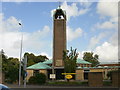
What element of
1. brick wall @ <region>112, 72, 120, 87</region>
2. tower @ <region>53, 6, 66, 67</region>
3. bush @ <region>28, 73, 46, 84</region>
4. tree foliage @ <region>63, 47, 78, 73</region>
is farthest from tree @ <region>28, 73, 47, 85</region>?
tower @ <region>53, 6, 66, 67</region>

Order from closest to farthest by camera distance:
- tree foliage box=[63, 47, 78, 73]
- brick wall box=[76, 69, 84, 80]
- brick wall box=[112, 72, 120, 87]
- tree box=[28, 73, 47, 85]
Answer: brick wall box=[112, 72, 120, 87] → tree box=[28, 73, 47, 85] → tree foliage box=[63, 47, 78, 73] → brick wall box=[76, 69, 84, 80]

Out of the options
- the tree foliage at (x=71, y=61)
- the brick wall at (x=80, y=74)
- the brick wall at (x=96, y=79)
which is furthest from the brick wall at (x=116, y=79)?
the brick wall at (x=80, y=74)

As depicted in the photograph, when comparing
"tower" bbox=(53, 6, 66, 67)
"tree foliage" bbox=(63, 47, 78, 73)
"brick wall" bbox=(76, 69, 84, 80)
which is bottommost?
"brick wall" bbox=(76, 69, 84, 80)

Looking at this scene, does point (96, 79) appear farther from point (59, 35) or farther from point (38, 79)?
point (59, 35)

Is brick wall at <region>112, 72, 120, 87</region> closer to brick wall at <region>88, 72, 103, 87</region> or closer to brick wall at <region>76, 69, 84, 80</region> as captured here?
brick wall at <region>88, 72, 103, 87</region>

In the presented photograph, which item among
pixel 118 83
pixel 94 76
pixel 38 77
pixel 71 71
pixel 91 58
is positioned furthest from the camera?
pixel 91 58

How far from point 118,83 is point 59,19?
31469 millimetres

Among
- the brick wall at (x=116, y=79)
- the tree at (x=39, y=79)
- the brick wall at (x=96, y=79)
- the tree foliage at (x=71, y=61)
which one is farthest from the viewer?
the tree foliage at (x=71, y=61)

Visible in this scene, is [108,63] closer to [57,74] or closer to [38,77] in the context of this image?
[57,74]

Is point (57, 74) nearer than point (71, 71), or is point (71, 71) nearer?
point (71, 71)

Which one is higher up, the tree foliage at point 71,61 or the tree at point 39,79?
the tree foliage at point 71,61

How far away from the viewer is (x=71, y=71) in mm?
43969

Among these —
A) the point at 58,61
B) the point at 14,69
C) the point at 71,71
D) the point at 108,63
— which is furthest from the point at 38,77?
the point at 108,63

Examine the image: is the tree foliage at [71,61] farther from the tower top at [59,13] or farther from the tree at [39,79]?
the tower top at [59,13]
